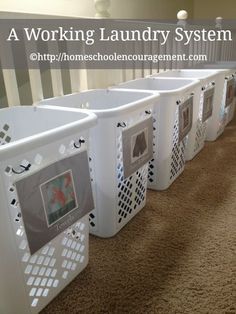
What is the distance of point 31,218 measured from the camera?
0.72m

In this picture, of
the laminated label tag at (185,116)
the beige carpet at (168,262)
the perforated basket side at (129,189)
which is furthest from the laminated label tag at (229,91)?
the perforated basket side at (129,189)

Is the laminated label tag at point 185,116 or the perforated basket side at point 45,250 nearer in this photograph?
the perforated basket side at point 45,250

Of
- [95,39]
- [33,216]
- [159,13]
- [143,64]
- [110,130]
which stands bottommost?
[33,216]

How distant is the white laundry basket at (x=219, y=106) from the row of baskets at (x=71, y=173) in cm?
46

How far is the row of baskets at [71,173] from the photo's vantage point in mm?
700

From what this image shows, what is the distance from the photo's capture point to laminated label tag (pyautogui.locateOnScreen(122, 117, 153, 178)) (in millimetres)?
1059

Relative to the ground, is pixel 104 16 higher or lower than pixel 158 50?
higher

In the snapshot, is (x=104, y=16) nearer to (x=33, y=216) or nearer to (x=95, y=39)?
(x=95, y=39)

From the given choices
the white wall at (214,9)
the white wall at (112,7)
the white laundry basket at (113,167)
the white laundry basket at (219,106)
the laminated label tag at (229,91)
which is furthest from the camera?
the white wall at (214,9)

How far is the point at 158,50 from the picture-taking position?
6.75ft

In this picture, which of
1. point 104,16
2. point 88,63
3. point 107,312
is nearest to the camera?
point 107,312

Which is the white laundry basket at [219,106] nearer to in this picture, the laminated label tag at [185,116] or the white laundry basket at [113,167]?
the laminated label tag at [185,116]

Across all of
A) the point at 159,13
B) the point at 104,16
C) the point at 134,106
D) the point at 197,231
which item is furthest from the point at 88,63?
the point at 159,13

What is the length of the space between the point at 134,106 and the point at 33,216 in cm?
54
